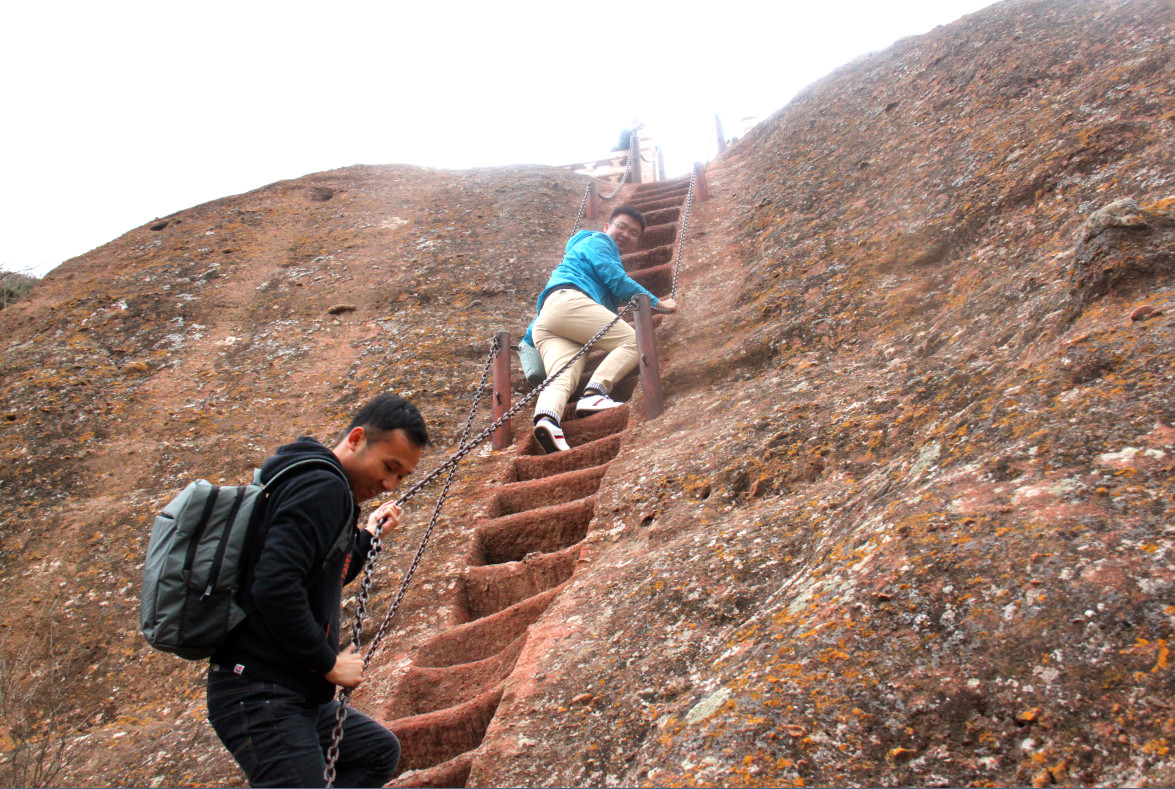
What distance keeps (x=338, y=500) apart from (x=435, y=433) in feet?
11.6

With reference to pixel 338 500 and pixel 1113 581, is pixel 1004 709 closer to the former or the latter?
pixel 1113 581

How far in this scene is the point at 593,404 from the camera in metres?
5.77

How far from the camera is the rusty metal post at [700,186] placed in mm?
10172

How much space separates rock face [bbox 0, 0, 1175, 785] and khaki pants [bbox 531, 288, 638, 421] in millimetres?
372

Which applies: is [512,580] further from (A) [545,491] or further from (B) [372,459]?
(B) [372,459]

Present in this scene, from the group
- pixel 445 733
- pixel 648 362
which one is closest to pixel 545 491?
pixel 648 362

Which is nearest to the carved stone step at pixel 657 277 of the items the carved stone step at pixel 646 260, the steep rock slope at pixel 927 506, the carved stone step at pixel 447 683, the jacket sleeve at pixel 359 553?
the carved stone step at pixel 646 260

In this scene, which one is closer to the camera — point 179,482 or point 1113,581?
point 1113,581

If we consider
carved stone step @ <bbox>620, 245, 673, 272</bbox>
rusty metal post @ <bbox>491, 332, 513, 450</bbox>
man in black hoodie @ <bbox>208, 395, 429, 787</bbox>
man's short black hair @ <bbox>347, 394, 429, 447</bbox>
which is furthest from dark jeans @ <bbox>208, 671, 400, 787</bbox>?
carved stone step @ <bbox>620, 245, 673, 272</bbox>

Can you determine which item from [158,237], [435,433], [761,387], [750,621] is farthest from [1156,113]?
[158,237]

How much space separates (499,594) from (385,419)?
1.88 metres

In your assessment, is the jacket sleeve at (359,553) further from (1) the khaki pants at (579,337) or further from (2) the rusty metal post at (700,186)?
(2) the rusty metal post at (700,186)

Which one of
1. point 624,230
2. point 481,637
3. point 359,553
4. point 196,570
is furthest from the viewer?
point 624,230

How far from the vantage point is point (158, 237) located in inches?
373
